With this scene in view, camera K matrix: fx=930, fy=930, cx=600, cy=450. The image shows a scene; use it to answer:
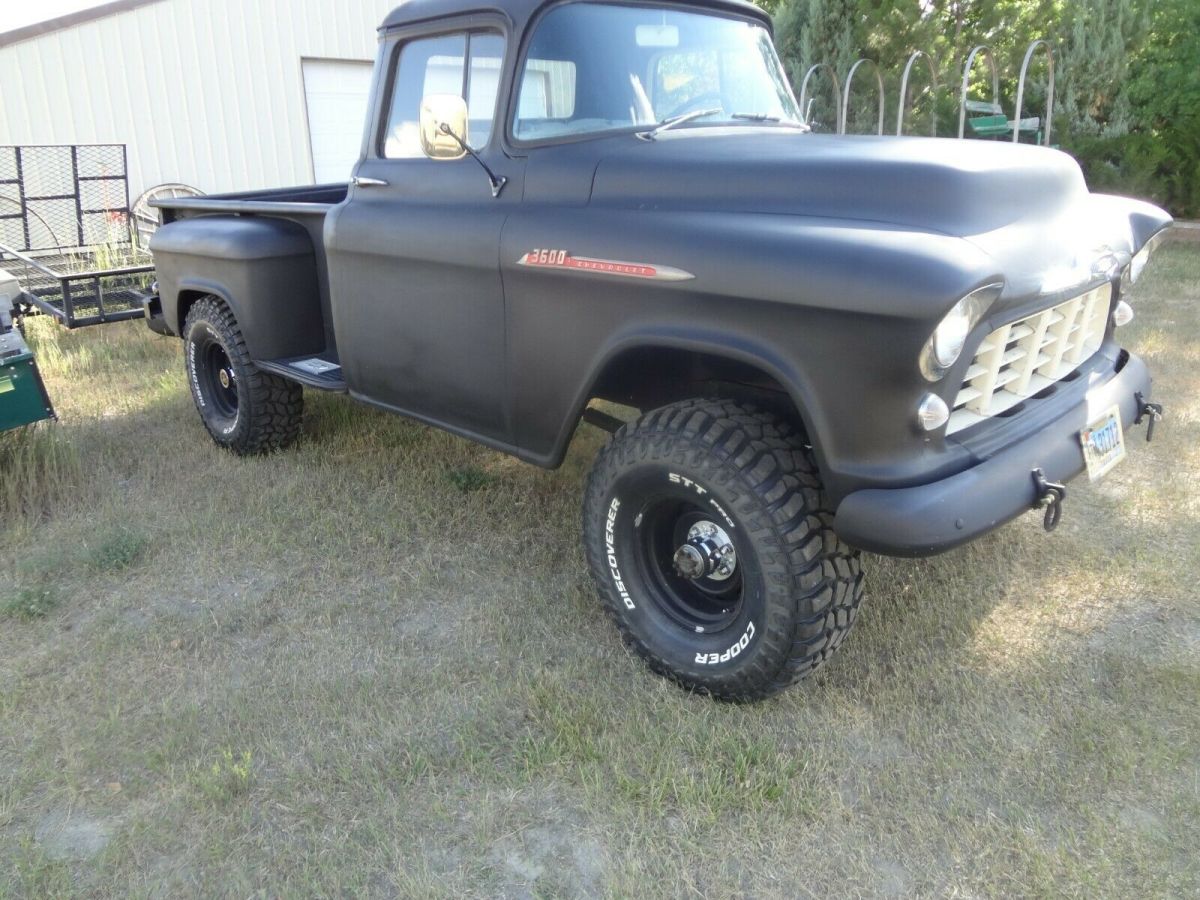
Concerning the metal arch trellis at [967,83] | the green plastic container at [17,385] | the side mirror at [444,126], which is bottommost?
the green plastic container at [17,385]

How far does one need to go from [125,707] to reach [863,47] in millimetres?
11995

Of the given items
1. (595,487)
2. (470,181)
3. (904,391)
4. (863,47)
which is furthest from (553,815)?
(863,47)

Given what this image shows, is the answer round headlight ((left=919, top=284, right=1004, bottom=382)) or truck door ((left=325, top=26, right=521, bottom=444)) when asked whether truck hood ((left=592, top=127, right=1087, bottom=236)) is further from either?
truck door ((left=325, top=26, right=521, bottom=444))

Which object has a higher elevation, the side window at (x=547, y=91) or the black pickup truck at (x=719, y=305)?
the side window at (x=547, y=91)

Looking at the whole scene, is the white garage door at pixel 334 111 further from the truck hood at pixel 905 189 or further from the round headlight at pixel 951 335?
the round headlight at pixel 951 335

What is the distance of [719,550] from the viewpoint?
108 inches

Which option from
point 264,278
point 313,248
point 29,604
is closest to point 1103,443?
point 313,248

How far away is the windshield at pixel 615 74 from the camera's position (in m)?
3.06

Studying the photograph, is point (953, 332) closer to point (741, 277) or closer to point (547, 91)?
point (741, 277)

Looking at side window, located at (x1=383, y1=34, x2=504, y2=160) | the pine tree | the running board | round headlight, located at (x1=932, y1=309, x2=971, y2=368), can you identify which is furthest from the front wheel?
the pine tree

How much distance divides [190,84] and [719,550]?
10.3 m

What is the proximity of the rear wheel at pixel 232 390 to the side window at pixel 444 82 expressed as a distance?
1.41 m

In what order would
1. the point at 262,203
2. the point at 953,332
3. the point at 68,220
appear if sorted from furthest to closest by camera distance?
the point at 68,220
the point at 262,203
the point at 953,332

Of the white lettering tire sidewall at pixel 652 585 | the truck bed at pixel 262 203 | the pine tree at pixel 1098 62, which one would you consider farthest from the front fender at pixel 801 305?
the pine tree at pixel 1098 62
